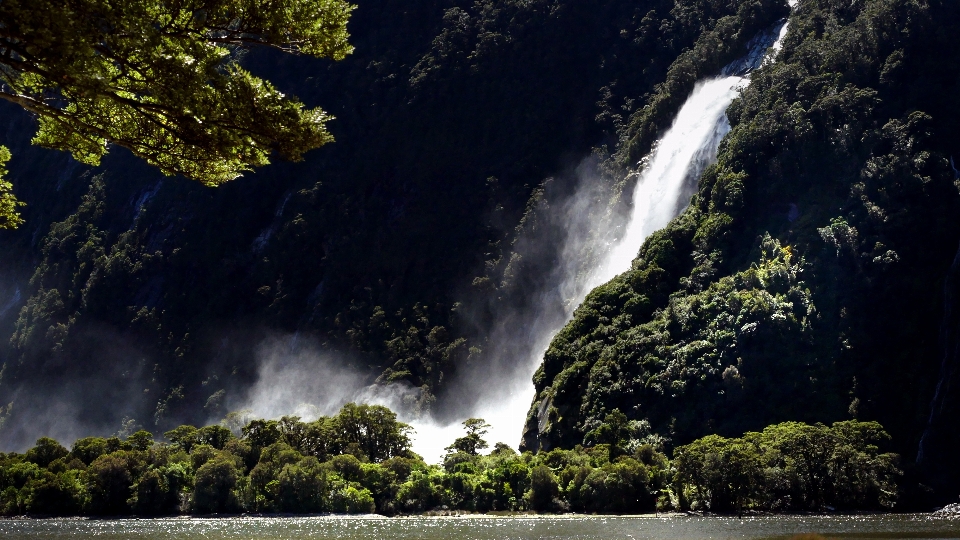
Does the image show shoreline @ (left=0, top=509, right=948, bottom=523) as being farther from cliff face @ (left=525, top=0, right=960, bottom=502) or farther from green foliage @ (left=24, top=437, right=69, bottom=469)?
green foliage @ (left=24, top=437, right=69, bottom=469)

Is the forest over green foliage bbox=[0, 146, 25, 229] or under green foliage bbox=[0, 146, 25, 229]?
over

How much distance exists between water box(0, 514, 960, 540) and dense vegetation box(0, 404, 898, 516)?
4916mm

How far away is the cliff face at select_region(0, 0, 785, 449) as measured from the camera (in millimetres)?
149250

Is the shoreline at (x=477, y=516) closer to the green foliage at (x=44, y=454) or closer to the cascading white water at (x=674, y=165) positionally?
the green foliage at (x=44, y=454)

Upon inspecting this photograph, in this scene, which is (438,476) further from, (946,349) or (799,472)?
(946,349)

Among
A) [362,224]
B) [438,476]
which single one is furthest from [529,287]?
[438,476]

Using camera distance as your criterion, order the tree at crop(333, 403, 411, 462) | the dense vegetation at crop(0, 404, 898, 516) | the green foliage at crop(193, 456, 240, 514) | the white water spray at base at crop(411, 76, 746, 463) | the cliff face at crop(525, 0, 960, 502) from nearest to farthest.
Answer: the dense vegetation at crop(0, 404, 898, 516)
the green foliage at crop(193, 456, 240, 514)
the cliff face at crop(525, 0, 960, 502)
the tree at crop(333, 403, 411, 462)
the white water spray at base at crop(411, 76, 746, 463)

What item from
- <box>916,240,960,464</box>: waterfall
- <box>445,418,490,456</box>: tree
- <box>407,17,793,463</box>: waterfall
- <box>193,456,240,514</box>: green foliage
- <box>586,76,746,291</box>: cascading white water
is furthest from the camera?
<box>586,76,746,291</box>: cascading white water

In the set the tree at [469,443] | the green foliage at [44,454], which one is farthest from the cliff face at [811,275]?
the green foliage at [44,454]

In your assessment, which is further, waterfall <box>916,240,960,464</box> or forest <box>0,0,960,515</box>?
forest <box>0,0,960,515</box>

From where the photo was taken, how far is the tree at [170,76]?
1628 cm

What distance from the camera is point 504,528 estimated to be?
51.2 meters

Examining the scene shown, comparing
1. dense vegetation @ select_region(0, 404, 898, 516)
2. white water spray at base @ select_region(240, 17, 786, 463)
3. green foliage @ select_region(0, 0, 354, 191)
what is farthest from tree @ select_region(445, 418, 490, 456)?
green foliage @ select_region(0, 0, 354, 191)

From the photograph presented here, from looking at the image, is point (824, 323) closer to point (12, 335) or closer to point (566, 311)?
point (566, 311)
